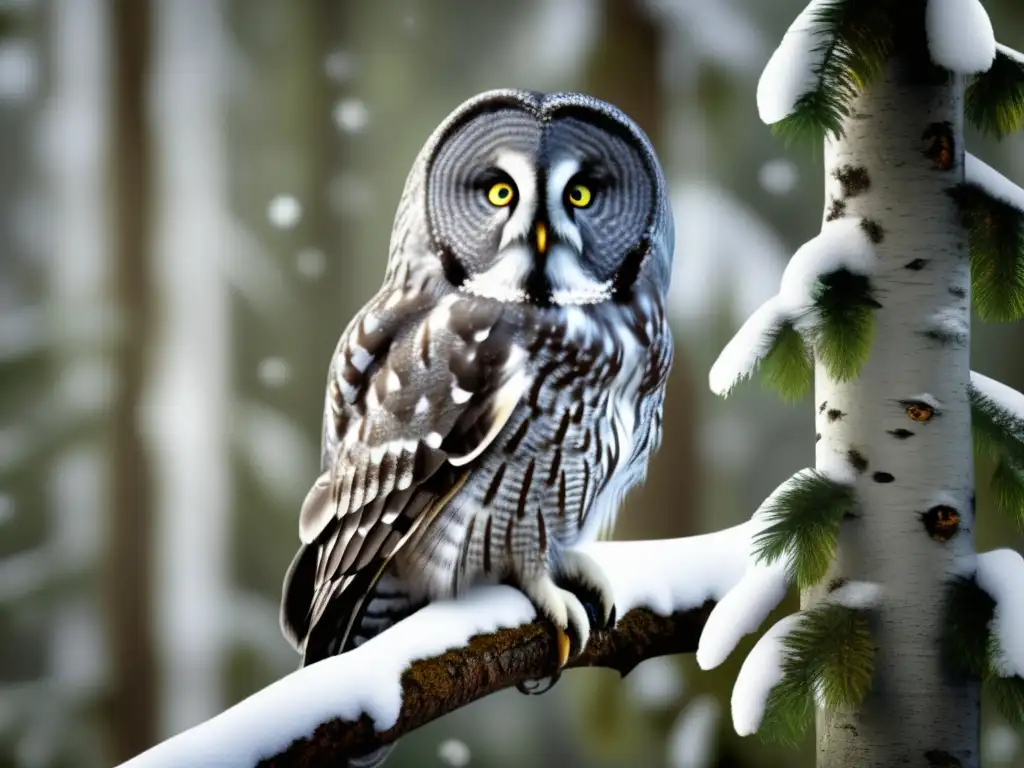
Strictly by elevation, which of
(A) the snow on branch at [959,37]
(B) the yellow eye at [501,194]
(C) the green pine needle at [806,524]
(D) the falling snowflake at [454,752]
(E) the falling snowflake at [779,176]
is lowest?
(D) the falling snowflake at [454,752]

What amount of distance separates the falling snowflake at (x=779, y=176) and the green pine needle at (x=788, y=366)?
3.55 feet

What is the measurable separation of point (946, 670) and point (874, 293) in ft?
0.95

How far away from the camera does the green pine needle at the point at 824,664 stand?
2.40 feet

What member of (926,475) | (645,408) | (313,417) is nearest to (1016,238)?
(926,475)

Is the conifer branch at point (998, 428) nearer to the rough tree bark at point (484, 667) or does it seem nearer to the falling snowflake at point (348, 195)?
the rough tree bark at point (484, 667)

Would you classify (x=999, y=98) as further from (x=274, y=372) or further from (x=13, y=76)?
(x=13, y=76)

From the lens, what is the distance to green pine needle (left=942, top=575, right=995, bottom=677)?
Result: 72 centimetres

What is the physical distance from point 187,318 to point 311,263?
28cm

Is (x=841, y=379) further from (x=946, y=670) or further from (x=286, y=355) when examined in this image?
(x=286, y=355)

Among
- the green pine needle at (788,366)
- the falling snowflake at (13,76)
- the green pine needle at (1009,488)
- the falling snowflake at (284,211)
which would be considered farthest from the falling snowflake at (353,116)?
the green pine needle at (1009,488)

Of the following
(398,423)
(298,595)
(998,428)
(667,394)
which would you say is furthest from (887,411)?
(667,394)

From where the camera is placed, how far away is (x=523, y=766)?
200 centimetres

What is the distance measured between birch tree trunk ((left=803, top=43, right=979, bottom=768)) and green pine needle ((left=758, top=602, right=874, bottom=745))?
3 cm

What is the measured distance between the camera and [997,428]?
81cm
